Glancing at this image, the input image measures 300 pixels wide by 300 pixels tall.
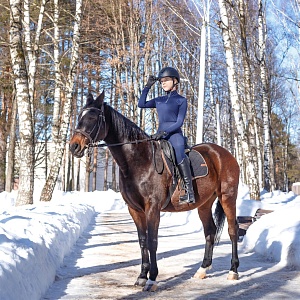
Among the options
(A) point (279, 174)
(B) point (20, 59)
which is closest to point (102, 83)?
(B) point (20, 59)

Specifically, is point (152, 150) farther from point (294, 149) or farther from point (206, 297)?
point (294, 149)

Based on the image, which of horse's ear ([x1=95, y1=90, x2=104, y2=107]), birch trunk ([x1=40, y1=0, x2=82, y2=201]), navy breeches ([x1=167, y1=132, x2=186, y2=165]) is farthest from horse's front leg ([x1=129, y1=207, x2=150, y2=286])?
birch trunk ([x1=40, y1=0, x2=82, y2=201])

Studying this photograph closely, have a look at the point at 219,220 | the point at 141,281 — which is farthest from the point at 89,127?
the point at 219,220

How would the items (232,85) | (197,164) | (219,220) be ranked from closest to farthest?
(197,164)
(219,220)
(232,85)

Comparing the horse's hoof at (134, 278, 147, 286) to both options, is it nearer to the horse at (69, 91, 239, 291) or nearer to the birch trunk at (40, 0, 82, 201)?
the horse at (69, 91, 239, 291)

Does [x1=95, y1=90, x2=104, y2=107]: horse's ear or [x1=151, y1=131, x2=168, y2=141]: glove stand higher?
[x1=95, y1=90, x2=104, y2=107]: horse's ear

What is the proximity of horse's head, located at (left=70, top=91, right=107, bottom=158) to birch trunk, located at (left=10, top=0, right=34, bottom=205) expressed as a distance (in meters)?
7.34

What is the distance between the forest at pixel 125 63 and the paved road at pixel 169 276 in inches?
215

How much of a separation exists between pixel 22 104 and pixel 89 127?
7.96m

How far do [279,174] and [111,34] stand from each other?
2017 inches

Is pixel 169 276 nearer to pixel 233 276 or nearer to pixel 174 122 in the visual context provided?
pixel 233 276

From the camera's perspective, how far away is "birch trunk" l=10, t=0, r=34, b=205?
43.7ft

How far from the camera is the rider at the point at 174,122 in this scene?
702 cm

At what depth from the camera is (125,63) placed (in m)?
33.4
